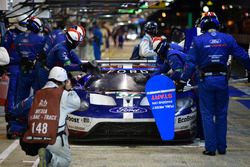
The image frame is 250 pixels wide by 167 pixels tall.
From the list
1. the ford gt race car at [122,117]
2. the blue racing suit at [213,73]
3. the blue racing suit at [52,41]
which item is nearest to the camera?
the blue racing suit at [213,73]

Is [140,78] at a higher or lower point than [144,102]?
higher

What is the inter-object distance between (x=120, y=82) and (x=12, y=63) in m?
1.94

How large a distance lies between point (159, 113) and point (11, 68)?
2.99 metres

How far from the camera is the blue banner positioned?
451 inches

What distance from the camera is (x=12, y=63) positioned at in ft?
42.6

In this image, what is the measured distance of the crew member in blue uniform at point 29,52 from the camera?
1278cm

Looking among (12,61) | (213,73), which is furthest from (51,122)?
(12,61)

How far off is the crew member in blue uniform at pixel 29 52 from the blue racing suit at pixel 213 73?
9.68 feet

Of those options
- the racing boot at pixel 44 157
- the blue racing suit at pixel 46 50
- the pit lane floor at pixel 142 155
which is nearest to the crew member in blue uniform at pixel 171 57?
the pit lane floor at pixel 142 155

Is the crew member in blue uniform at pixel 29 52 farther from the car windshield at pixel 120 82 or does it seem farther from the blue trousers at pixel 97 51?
the blue trousers at pixel 97 51

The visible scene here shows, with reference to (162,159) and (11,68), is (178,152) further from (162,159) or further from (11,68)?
(11,68)

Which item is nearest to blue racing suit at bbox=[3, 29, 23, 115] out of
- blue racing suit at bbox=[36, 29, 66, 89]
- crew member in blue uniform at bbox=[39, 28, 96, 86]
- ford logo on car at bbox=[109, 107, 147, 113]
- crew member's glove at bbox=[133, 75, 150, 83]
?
blue racing suit at bbox=[36, 29, 66, 89]

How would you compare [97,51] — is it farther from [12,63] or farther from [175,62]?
[175,62]

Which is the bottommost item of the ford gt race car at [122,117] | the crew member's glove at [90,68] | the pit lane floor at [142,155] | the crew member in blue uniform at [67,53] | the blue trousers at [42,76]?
the pit lane floor at [142,155]
